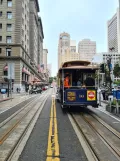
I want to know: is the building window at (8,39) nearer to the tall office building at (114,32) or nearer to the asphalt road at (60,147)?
the tall office building at (114,32)

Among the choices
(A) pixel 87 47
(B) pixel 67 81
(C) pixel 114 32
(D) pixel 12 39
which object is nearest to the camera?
(B) pixel 67 81

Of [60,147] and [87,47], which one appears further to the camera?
[87,47]

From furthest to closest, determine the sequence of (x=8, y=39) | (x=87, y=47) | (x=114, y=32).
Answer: (x=87, y=47)
(x=114, y=32)
(x=8, y=39)

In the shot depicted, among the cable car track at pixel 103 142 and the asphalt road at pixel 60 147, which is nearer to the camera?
the asphalt road at pixel 60 147

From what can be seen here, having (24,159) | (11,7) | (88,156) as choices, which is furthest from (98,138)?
(11,7)

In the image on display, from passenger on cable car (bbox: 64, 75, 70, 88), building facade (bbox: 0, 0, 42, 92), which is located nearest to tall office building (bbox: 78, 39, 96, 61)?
building facade (bbox: 0, 0, 42, 92)

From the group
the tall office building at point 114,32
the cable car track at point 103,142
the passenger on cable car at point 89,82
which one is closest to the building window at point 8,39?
the tall office building at point 114,32

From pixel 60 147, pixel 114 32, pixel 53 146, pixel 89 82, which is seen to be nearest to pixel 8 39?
pixel 114 32

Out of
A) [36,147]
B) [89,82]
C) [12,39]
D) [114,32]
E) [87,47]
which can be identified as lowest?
[36,147]

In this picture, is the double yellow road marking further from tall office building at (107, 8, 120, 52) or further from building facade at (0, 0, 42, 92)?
tall office building at (107, 8, 120, 52)

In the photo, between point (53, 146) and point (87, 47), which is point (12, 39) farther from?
point (87, 47)

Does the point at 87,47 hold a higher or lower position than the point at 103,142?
higher

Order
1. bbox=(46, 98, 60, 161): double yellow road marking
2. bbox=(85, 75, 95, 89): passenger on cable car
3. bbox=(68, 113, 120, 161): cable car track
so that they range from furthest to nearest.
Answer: bbox=(85, 75, 95, 89): passenger on cable car, bbox=(68, 113, 120, 161): cable car track, bbox=(46, 98, 60, 161): double yellow road marking

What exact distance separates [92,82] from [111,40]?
2827 inches
